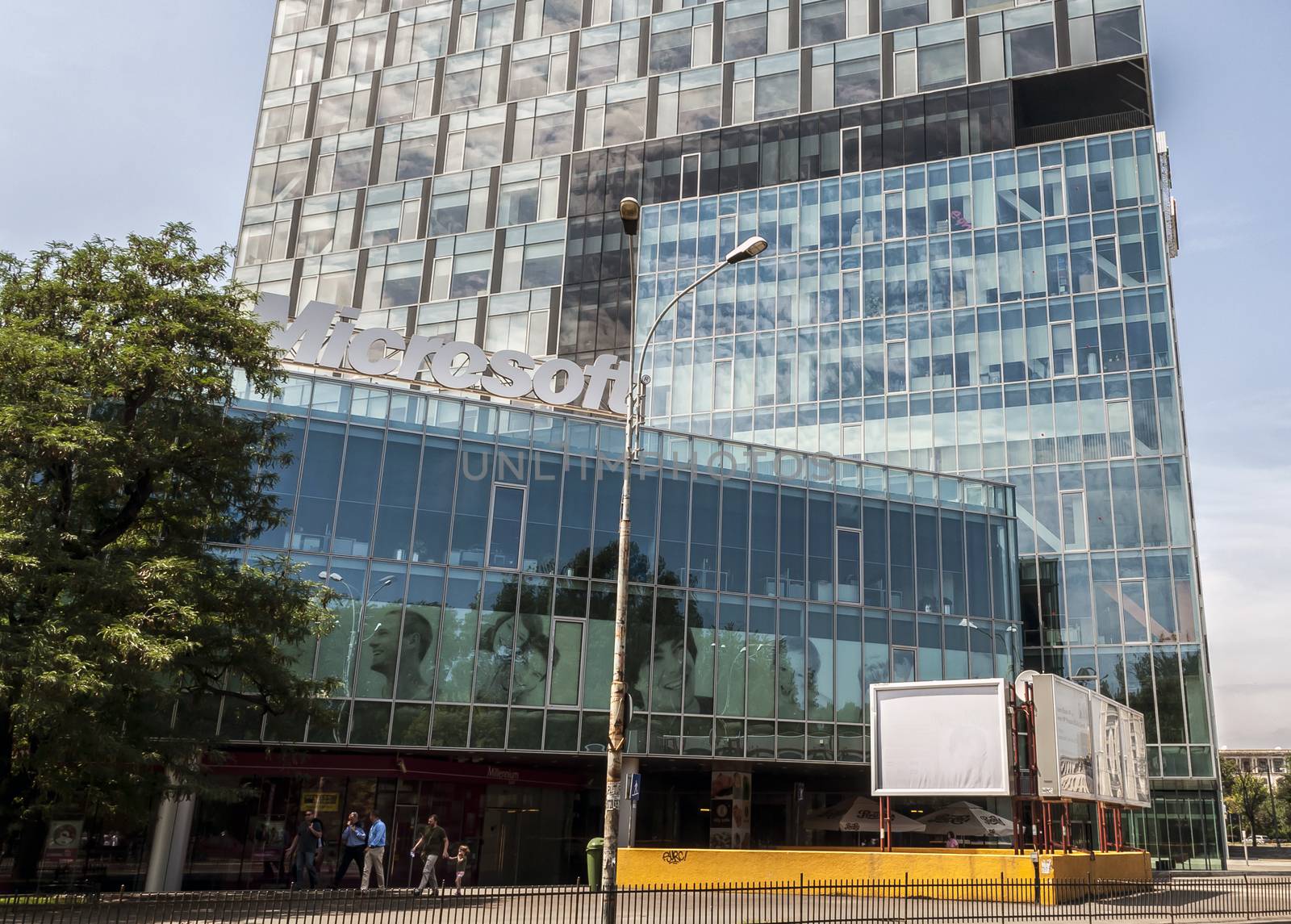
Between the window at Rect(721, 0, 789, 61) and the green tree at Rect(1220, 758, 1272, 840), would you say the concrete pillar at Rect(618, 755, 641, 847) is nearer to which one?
the window at Rect(721, 0, 789, 61)

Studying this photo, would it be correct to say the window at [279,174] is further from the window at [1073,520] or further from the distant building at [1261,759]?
the distant building at [1261,759]

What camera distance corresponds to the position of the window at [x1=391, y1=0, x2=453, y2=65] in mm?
74188

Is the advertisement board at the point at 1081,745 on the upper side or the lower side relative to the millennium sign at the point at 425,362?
lower

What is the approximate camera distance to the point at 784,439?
194ft

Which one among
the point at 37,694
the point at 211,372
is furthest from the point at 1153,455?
the point at 37,694

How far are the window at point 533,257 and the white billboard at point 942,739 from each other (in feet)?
143

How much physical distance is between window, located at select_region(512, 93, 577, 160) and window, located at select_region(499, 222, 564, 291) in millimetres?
5253

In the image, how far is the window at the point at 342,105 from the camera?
74.2 metres

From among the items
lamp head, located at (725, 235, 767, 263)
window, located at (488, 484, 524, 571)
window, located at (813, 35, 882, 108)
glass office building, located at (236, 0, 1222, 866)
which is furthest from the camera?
window, located at (813, 35, 882, 108)

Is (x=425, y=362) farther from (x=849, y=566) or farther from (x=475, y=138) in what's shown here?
(x=475, y=138)

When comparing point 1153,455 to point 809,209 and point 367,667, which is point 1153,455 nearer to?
point 809,209

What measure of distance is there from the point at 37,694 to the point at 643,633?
63.7 ft

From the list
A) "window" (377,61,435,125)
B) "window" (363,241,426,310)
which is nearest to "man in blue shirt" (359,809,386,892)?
"window" (363,241,426,310)

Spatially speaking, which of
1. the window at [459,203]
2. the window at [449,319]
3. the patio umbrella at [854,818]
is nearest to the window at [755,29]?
the window at [459,203]
